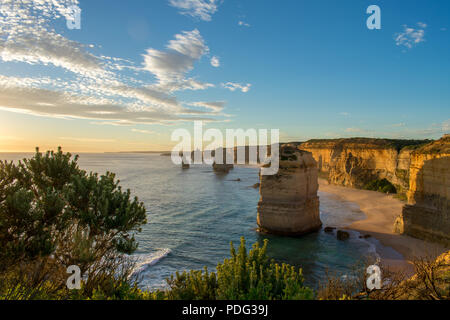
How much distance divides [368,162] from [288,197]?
39.8 metres

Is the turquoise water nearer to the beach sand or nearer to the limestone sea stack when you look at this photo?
the limestone sea stack

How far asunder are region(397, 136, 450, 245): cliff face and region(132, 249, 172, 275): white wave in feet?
73.1

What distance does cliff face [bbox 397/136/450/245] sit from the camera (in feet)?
68.4

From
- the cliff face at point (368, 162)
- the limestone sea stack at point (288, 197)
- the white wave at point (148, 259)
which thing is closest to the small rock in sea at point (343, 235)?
the limestone sea stack at point (288, 197)

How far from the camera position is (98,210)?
10250 mm

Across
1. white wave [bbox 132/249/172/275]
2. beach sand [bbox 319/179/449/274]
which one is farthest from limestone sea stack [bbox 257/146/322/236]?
white wave [bbox 132/249/172/275]

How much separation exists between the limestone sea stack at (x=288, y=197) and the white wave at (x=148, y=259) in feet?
33.7

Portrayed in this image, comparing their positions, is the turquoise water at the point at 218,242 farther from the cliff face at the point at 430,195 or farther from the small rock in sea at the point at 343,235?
the cliff face at the point at 430,195

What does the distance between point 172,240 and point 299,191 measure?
1380cm

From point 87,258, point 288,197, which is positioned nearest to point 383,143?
point 288,197

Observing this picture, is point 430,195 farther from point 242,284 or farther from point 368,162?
point 368,162

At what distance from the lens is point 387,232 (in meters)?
26.5

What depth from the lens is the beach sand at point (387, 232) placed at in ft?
65.1
